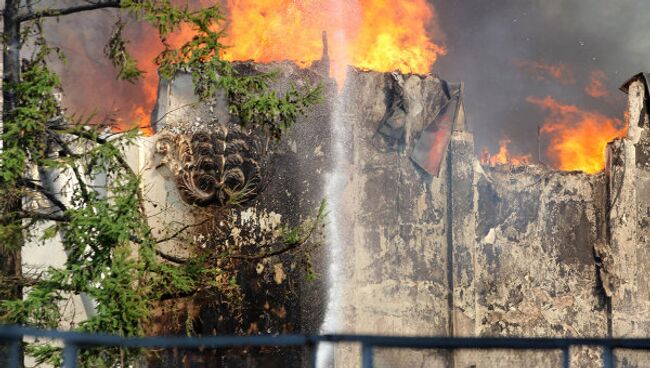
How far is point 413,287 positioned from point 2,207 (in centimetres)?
700

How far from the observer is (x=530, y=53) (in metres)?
24.6

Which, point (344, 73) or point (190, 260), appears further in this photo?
point (344, 73)

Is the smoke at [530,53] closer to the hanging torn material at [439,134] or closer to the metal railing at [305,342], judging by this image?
the hanging torn material at [439,134]

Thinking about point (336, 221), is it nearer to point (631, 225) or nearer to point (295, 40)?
point (295, 40)

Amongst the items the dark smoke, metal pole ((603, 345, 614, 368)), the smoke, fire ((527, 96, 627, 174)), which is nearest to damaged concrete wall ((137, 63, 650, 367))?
fire ((527, 96, 627, 174))

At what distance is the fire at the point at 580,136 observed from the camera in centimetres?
1888

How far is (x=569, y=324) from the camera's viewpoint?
655 inches

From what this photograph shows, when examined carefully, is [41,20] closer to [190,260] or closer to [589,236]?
[190,260]

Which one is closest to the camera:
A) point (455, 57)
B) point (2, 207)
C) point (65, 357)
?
point (65, 357)

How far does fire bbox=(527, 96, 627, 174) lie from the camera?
61.9 feet

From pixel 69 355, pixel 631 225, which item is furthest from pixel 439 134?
pixel 69 355

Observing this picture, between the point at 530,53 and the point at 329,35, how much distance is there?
9.69m

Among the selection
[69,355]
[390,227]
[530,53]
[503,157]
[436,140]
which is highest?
[530,53]

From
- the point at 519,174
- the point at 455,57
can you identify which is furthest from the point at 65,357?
the point at 455,57
